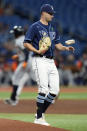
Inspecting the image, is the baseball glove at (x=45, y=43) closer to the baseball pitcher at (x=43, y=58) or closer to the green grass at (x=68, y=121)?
the baseball pitcher at (x=43, y=58)

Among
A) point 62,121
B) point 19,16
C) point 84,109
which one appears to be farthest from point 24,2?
point 62,121

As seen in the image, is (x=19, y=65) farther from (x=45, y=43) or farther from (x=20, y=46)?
(x=45, y=43)

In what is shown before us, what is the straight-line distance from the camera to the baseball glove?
7474 mm

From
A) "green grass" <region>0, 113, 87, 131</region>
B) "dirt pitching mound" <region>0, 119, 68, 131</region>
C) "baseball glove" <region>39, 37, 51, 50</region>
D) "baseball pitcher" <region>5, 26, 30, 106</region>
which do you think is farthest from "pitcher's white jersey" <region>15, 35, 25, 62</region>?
"dirt pitching mound" <region>0, 119, 68, 131</region>

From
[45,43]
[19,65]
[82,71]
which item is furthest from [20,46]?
[82,71]

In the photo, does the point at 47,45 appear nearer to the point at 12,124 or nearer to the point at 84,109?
the point at 12,124

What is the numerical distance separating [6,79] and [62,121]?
13.4 meters

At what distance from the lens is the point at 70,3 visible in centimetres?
2397

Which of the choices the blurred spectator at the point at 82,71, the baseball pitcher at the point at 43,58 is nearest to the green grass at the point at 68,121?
the baseball pitcher at the point at 43,58

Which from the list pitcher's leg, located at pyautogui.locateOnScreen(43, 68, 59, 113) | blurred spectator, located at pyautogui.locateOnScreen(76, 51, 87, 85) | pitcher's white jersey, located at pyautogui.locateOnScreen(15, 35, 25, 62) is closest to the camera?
pitcher's leg, located at pyautogui.locateOnScreen(43, 68, 59, 113)

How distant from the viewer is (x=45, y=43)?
7.54 metres

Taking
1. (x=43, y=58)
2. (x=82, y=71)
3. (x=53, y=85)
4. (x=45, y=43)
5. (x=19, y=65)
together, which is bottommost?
(x=82, y=71)

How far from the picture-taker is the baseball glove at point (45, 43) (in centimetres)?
747

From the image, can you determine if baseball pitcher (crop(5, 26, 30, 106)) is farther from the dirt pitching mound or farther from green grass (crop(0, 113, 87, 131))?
the dirt pitching mound
